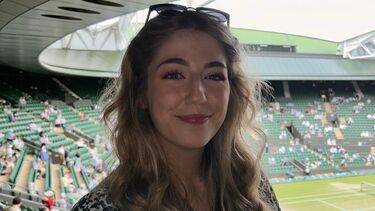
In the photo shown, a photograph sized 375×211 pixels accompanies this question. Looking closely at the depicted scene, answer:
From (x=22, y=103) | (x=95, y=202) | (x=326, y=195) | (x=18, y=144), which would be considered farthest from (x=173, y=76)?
(x=22, y=103)

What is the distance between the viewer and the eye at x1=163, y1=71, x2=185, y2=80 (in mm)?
1190

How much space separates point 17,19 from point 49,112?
8.62 metres

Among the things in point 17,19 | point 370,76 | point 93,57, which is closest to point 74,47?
point 93,57

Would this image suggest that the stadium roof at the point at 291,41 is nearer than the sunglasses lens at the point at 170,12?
No

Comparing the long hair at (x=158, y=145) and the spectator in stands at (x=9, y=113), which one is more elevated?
the long hair at (x=158, y=145)

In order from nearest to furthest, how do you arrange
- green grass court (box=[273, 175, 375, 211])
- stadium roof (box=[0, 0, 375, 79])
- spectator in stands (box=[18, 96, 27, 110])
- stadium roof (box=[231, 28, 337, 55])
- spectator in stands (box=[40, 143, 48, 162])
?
stadium roof (box=[0, 0, 375, 79]) < spectator in stands (box=[40, 143, 48, 162]) < green grass court (box=[273, 175, 375, 211]) < spectator in stands (box=[18, 96, 27, 110]) < stadium roof (box=[231, 28, 337, 55])

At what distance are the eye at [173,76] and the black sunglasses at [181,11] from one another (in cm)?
21

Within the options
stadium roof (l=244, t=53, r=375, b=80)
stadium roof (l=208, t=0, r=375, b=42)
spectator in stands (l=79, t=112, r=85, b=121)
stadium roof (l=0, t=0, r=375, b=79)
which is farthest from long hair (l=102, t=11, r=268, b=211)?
stadium roof (l=244, t=53, r=375, b=80)

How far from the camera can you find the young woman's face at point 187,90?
1165 mm

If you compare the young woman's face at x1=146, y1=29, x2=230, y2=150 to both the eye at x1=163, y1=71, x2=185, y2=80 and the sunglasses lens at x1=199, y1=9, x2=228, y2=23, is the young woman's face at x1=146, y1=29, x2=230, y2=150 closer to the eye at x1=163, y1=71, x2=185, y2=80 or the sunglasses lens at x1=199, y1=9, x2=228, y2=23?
the eye at x1=163, y1=71, x2=185, y2=80

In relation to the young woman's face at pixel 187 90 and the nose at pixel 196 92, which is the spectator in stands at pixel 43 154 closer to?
the young woman's face at pixel 187 90

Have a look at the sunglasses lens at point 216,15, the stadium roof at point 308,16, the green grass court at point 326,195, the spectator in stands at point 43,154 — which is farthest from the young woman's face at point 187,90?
the stadium roof at point 308,16

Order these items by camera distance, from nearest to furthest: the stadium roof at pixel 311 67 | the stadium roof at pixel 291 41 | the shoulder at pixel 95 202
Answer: the shoulder at pixel 95 202 → the stadium roof at pixel 311 67 → the stadium roof at pixel 291 41

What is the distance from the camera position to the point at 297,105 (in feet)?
71.9
